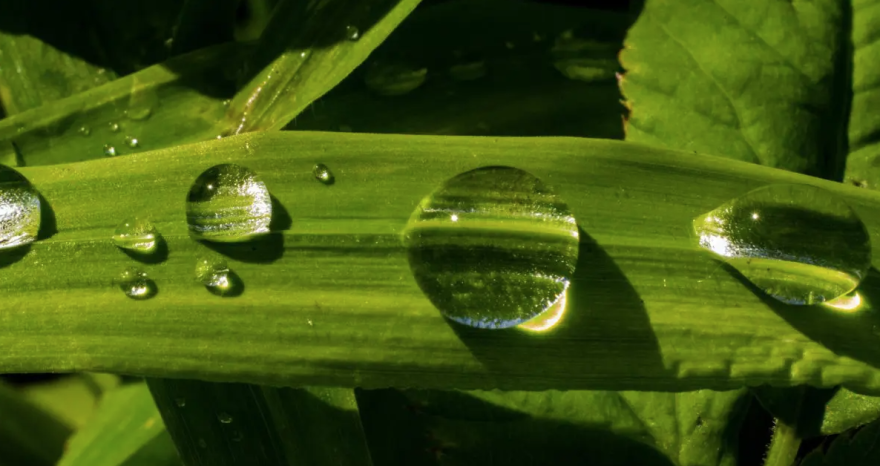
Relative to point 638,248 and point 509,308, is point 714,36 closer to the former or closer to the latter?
point 638,248

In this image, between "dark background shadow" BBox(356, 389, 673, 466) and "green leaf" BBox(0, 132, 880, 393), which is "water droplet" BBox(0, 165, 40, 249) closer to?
"green leaf" BBox(0, 132, 880, 393)

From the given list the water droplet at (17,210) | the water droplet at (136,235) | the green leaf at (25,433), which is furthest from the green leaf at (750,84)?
the green leaf at (25,433)

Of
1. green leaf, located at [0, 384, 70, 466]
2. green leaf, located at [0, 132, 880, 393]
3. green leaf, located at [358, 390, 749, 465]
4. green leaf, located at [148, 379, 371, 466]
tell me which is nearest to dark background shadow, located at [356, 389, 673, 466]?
green leaf, located at [358, 390, 749, 465]

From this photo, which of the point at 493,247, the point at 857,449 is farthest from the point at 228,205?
the point at 857,449

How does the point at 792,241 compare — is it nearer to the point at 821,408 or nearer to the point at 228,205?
the point at 821,408

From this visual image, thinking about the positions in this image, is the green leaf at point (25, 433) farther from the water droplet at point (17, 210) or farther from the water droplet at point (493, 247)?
the water droplet at point (493, 247)

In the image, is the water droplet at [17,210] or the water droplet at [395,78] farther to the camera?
the water droplet at [395,78]
